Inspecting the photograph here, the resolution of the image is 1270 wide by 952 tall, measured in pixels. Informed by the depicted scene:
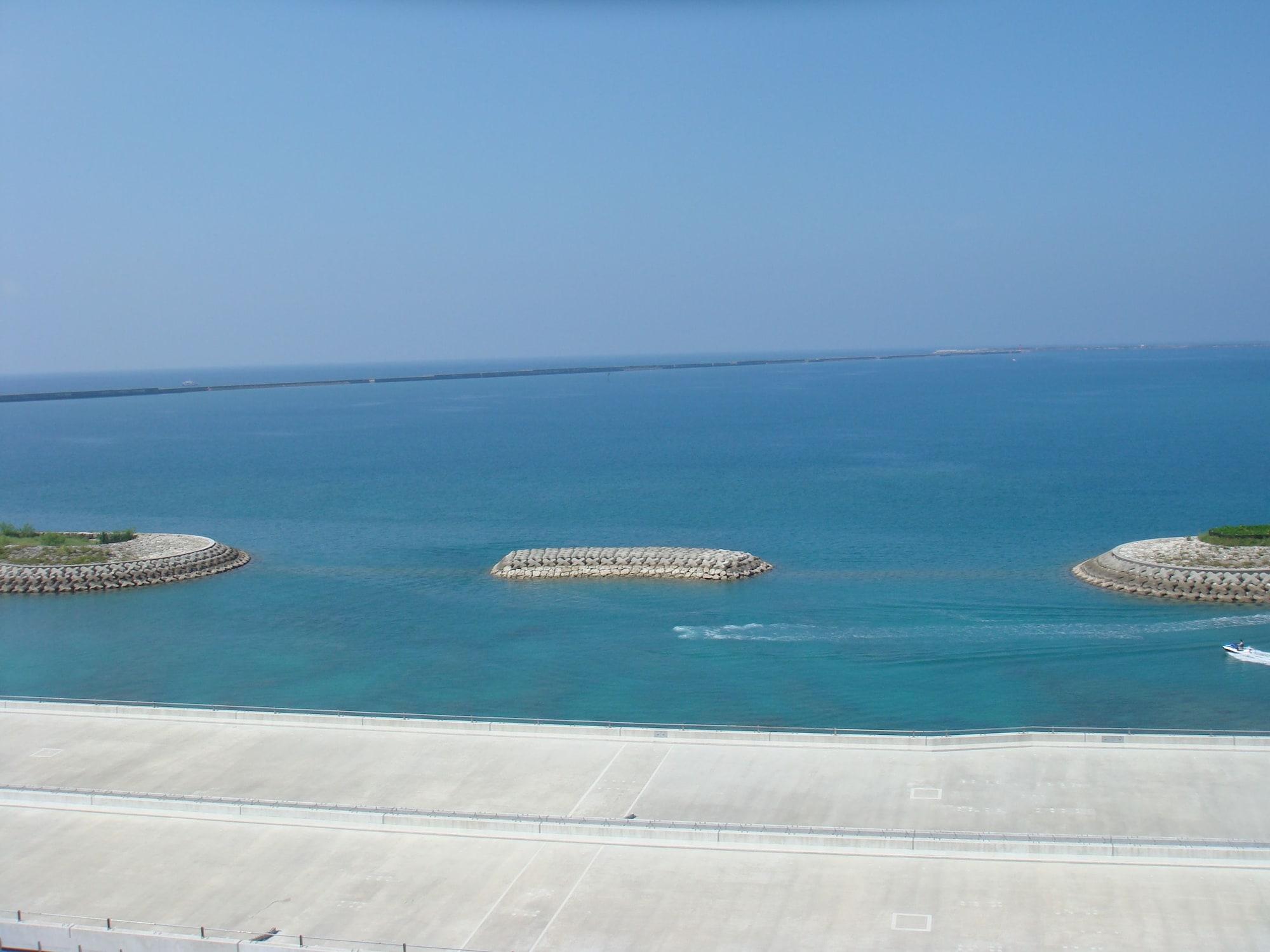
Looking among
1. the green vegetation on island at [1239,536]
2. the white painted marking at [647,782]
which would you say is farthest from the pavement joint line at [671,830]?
the green vegetation on island at [1239,536]

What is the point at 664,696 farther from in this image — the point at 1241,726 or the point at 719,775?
the point at 1241,726

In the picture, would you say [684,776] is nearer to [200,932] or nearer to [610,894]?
[610,894]

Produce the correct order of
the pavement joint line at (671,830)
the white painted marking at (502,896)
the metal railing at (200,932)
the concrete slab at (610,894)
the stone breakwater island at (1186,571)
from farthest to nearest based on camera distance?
the stone breakwater island at (1186,571)
the pavement joint line at (671,830)
the white painted marking at (502,896)
the concrete slab at (610,894)
the metal railing at (200,932)

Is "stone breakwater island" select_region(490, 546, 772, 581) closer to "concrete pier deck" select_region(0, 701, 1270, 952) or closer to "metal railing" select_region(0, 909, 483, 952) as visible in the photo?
"concrete pier deck" select_region(0, 701, 1270, 952)

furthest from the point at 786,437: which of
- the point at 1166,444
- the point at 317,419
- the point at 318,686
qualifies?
the point at 318,686

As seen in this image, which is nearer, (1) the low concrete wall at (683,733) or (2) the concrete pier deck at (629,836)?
(2) the concrete pier deck at (629,836)

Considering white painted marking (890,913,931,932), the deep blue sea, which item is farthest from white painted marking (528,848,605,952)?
the deep blue sea

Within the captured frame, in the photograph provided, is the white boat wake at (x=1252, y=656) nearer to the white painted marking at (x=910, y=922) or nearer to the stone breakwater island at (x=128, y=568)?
the white painted marking at (x=910, y=922)
